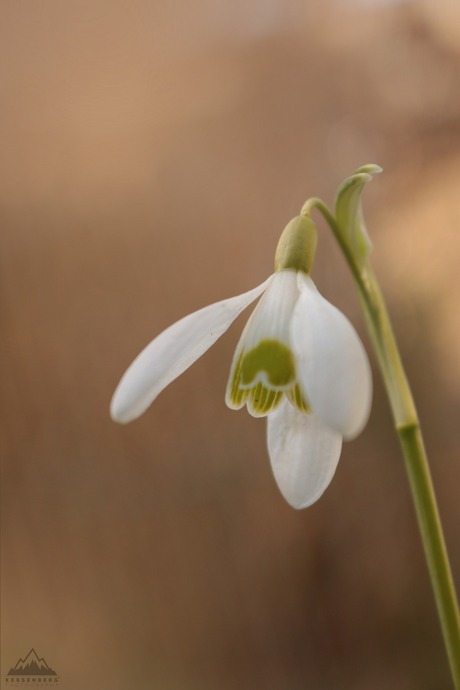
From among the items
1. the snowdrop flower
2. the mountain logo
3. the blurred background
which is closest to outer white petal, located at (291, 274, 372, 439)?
the snowdrop flower

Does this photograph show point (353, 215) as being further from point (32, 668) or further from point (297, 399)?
point (32, 668)

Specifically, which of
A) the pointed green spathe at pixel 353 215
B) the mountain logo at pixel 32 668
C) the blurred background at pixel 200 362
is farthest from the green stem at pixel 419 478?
the mountain logo at pixel 32 668

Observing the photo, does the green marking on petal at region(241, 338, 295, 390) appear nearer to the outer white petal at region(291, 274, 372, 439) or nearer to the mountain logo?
the outer white petal at region(291, 274, 372, 439)

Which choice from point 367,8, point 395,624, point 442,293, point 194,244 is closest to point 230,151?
point 194,244

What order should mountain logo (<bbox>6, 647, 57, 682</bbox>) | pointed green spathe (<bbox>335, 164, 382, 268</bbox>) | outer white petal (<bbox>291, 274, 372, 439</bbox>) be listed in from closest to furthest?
outer white petal (<bbox>291, 274, 372, 439</bbox>) → pointed green spathe (<bbox>335, 164, 382, 268</bbox>) → mountain logo (<bbox>6, 647, 57, 682</bbox>)

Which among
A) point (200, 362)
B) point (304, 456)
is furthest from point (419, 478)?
point (200, 362)

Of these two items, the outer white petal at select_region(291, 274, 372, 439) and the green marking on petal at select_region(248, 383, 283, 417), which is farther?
the green marking on petal at select_region(248, 383, 283, 417)

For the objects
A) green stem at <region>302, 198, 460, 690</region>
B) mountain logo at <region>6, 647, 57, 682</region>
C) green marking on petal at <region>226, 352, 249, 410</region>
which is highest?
green marking on petal at <region>226, 352, 249, 410</region>
